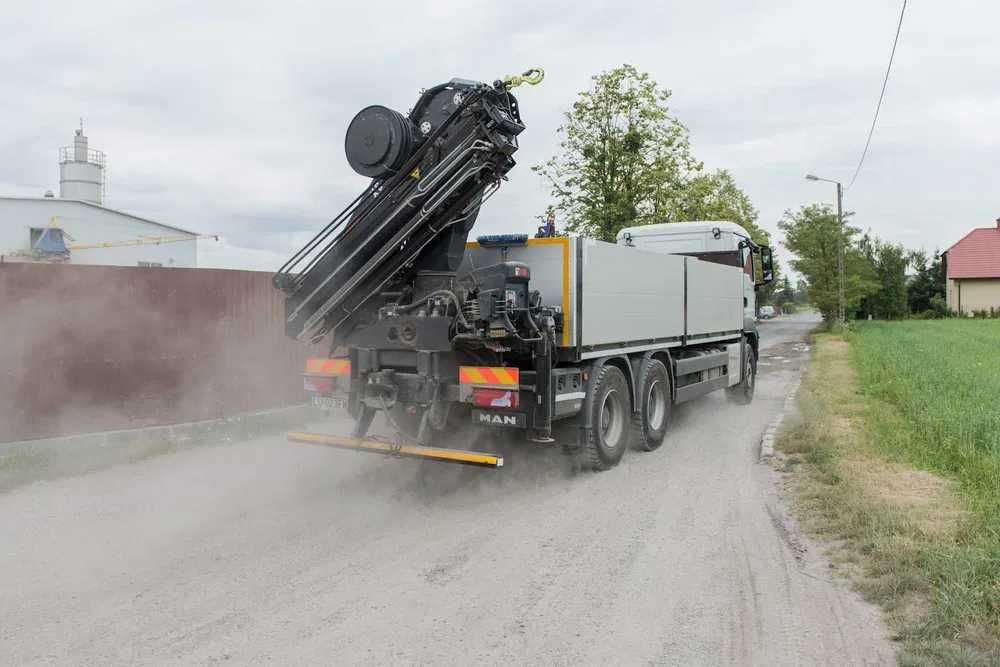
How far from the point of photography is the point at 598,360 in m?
7.02

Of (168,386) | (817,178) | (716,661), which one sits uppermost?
(817,178)

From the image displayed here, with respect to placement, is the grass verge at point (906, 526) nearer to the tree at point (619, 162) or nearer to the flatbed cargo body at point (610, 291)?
the flatbed cargo body at point (610, 291)

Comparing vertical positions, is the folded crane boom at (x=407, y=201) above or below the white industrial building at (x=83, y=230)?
below

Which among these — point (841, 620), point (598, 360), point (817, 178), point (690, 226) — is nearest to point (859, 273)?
point (817, 178)

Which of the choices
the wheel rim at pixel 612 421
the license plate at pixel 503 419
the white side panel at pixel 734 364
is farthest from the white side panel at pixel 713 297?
the license plate at pixel 503 419

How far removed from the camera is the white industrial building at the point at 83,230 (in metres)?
35.6

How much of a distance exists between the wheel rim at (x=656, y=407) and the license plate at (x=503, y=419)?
2471mm

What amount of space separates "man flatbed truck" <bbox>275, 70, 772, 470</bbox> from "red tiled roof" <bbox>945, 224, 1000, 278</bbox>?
57414mm

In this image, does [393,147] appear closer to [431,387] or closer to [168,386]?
[431,387]

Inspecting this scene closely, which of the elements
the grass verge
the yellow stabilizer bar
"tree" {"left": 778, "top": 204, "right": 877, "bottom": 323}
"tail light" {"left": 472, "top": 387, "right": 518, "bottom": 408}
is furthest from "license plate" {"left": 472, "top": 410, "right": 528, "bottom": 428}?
"tree" {"left": 778, "top": 204, "right": 877, "bottom": 323}

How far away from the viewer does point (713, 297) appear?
34.0 feet

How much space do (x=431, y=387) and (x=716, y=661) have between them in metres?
3.34

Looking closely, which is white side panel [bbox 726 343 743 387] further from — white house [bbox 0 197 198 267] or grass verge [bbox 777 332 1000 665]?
white house [bbox 0 197 198 267]

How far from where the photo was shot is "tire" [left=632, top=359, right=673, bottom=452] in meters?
7.93
